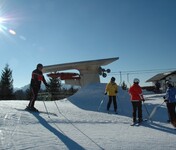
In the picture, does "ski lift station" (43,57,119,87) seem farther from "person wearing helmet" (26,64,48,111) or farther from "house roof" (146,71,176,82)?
"house roof" (146,71,176,82)

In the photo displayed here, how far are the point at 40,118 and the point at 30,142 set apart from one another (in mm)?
3554

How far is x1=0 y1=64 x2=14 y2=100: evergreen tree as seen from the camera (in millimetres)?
50825

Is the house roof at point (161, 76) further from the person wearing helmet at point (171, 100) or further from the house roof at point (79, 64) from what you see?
the person wearing helmet at point (171, 100)

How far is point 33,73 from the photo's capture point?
40.9 ft

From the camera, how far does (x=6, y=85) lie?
54.8m

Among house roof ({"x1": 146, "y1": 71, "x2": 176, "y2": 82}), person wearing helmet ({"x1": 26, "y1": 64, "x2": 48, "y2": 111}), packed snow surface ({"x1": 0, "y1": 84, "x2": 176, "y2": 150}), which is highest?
house roof ({"x1": 146, "y1": 71, "x2": 176, "y2": 82})

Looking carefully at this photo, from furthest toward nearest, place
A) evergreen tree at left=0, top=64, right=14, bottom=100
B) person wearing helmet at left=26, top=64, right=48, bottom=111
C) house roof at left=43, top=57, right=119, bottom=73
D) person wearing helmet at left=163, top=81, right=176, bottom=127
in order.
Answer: evergreen tree at left=0, top=64, right=14, bottom=100, house roof at left=43, top=57, right=119, bottom=73, person wearing helmet at left=26, top=64, right=48, bottom=111, person wearing helmet at left=163, top=81, right=176, bottom=127

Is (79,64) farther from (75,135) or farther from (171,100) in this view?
(75,135)

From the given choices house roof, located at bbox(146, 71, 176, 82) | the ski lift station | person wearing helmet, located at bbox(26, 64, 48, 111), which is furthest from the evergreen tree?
person wearing helmet, located at bbox(26, 64, 48, 111)

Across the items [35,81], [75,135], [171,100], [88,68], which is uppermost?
[88,68]

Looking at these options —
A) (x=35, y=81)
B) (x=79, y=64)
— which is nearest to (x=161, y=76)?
(x=79, y=64)

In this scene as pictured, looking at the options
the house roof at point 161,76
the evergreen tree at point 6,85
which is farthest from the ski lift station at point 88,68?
the house roof at point 161,76

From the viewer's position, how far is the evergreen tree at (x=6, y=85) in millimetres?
50825

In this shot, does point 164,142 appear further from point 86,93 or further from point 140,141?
point 86,93
